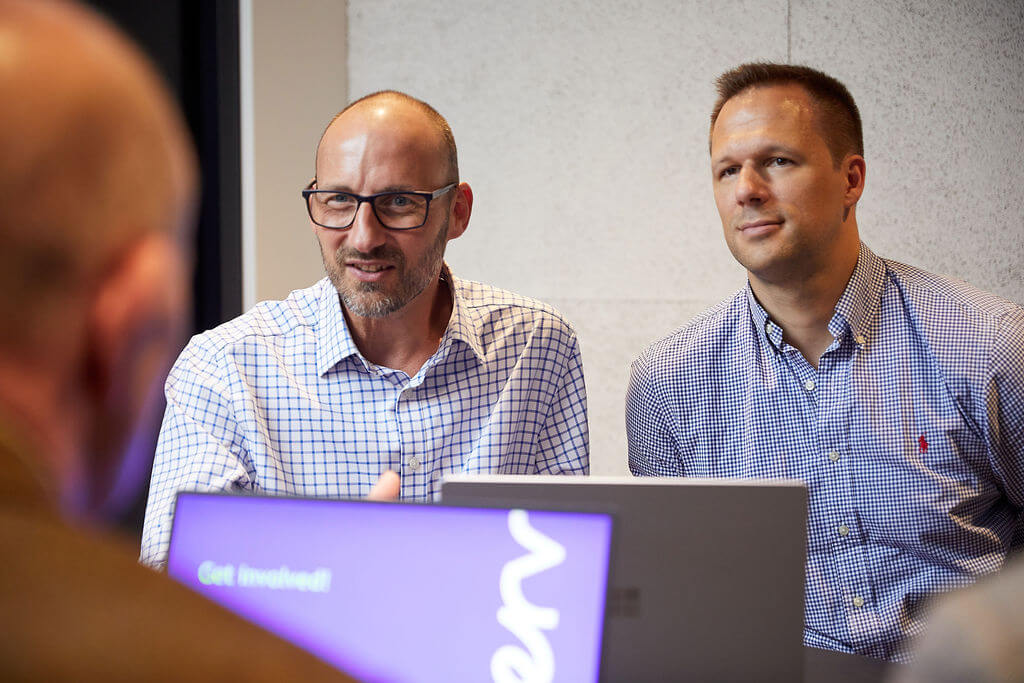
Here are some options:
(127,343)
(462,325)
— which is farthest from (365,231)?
(127,343)

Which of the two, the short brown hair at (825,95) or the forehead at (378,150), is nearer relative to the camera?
the forehead at (378,150)

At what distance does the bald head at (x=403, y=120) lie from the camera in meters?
1.95

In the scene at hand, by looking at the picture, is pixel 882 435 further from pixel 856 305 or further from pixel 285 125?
pixel 285 125

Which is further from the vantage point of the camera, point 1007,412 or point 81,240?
point 1007,412

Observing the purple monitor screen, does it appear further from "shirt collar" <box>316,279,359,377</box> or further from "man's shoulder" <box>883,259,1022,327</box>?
"man's shoulder" <box>883,259,1022,327</box>

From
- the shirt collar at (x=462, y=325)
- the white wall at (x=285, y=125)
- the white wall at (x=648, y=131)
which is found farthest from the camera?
the white wall at (x=285, y=125)

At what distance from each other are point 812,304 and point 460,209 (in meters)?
0.81

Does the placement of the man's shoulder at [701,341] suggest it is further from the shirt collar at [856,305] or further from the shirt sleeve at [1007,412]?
the shirt sleeve at [1007,412]

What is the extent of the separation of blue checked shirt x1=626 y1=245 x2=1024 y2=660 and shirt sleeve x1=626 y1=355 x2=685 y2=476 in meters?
0.01

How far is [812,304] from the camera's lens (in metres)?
2.08

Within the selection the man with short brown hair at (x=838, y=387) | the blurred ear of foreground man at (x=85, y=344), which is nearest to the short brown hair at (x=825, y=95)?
the man with short brown hair at (x=838, y=387)

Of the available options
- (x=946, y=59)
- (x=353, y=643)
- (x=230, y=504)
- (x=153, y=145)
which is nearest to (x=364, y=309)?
(x=230, y=504)

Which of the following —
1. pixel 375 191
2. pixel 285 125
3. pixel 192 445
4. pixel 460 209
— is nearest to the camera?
pixel 192 445

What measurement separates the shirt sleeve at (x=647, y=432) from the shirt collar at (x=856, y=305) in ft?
0.93
